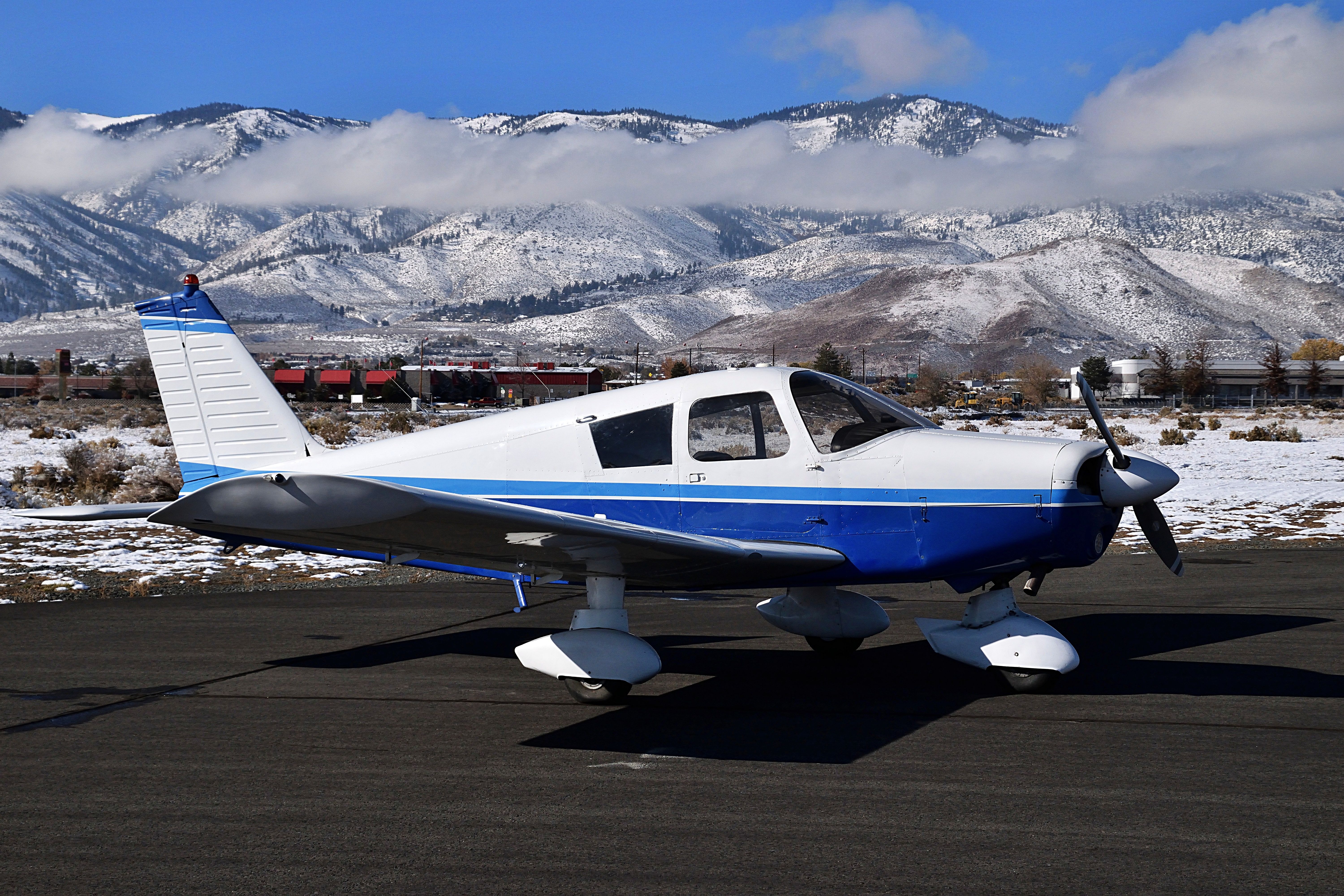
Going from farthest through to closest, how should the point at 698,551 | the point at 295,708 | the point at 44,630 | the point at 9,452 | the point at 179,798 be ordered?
the point at 9,452, the point at 44,630, the point at 295,708, the point at 698,551, the point at 179,798

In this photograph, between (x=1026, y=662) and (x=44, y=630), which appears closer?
(x=1026, y=662)

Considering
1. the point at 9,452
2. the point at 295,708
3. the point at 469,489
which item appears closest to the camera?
the point at 295,708

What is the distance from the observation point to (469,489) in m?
8.81

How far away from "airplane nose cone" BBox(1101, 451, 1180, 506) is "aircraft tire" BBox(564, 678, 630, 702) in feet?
11.3

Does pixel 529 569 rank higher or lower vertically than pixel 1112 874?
higher

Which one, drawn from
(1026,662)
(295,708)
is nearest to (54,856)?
(295,708)

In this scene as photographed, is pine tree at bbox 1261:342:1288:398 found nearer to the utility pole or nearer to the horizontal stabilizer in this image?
the utility pole

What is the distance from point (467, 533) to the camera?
6445 mm

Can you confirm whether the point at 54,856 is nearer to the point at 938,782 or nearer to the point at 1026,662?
the point at 938,782

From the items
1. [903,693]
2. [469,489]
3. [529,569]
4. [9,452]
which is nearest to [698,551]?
[529,569]

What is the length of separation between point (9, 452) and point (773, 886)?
35.5m

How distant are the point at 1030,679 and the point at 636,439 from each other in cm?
321

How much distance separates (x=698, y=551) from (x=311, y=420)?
51420mm

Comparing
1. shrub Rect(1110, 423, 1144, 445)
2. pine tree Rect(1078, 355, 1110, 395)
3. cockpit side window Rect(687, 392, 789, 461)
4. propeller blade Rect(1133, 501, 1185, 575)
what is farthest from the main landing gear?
pine tree Rect(1078, 355, 1110, 395)
